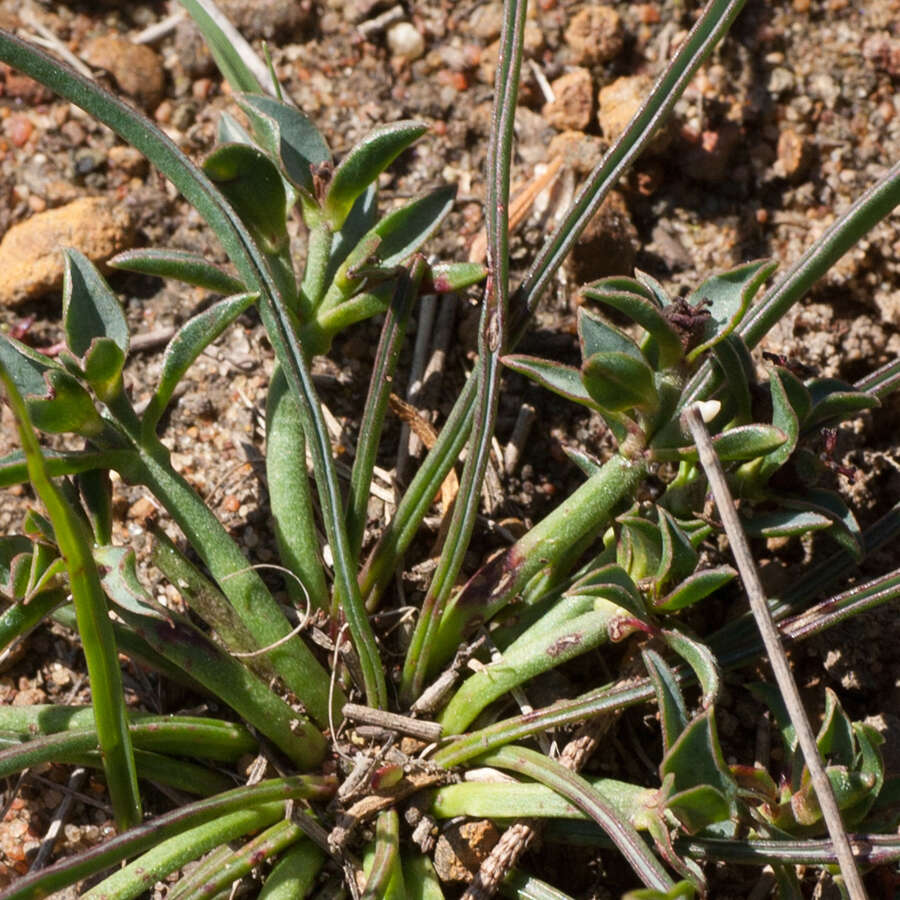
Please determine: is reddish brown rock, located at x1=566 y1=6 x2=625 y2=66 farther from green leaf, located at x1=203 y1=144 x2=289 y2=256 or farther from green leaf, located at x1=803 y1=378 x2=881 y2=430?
green leaf, located at x1=803 y1=378 x2=881 y2=430

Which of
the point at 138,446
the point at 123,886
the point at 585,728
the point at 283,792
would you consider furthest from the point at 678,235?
the point at 123,886

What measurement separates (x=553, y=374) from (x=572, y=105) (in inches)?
55.0

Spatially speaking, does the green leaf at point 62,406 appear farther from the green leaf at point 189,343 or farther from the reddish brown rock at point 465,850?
the reddish brown rock at point 465,850

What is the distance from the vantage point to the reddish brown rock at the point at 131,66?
3.00 metres

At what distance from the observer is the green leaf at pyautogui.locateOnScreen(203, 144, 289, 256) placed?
2025mm

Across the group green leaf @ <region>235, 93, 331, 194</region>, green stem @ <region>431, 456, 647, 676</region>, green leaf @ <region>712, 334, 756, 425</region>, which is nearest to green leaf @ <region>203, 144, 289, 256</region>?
green leaf @ <region>235, 93, 331, 194</region>

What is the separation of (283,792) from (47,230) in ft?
5.28

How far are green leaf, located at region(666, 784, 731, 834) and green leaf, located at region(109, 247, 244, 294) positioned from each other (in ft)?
4.29

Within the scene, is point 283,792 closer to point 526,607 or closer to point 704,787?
point 526,607

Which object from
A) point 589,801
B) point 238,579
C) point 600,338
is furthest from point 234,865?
point 600,338

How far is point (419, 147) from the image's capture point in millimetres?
2984

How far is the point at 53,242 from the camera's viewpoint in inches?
105

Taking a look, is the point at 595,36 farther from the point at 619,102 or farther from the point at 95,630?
the point at 95,630

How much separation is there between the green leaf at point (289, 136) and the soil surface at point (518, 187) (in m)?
0.58
